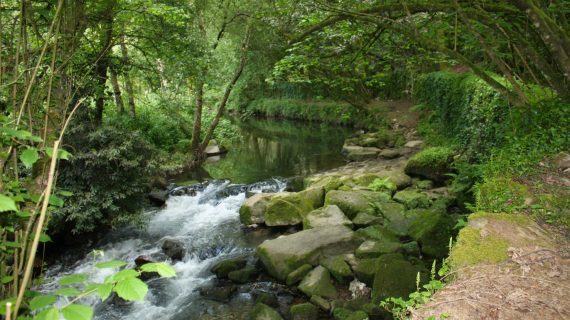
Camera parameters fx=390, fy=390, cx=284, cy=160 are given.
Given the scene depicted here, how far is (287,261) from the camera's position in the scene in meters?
6.87

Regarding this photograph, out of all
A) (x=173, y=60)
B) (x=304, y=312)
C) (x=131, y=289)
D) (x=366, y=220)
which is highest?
(x=173, y=60)

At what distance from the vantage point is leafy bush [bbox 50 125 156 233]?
8188 mm

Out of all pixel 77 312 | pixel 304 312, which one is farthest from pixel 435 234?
pixel 77 312

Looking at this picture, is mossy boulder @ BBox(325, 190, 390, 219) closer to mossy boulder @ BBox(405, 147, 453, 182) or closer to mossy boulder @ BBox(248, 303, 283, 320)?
mossy boulder @ BBox(405, 147, 453, 182)

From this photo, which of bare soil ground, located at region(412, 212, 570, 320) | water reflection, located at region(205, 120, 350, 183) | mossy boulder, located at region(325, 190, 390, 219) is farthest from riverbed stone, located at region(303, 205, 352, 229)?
water reflection, located at region(205, 120, 350, 183)

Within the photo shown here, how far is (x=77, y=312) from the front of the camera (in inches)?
55.2

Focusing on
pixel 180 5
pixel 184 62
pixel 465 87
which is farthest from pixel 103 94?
pixel 465 87

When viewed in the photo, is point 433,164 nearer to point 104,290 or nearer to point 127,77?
point 127,77

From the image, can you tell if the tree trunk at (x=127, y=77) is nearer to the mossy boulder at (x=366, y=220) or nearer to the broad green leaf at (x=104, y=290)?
the mossy boulder at (x=366, y=220)

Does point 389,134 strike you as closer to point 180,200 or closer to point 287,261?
point 180,200

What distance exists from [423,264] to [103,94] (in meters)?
8.19

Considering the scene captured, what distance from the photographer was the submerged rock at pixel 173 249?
812cm

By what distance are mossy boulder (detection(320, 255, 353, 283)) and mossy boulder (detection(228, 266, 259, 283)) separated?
1.33 meters

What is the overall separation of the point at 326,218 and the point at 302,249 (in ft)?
5.12
